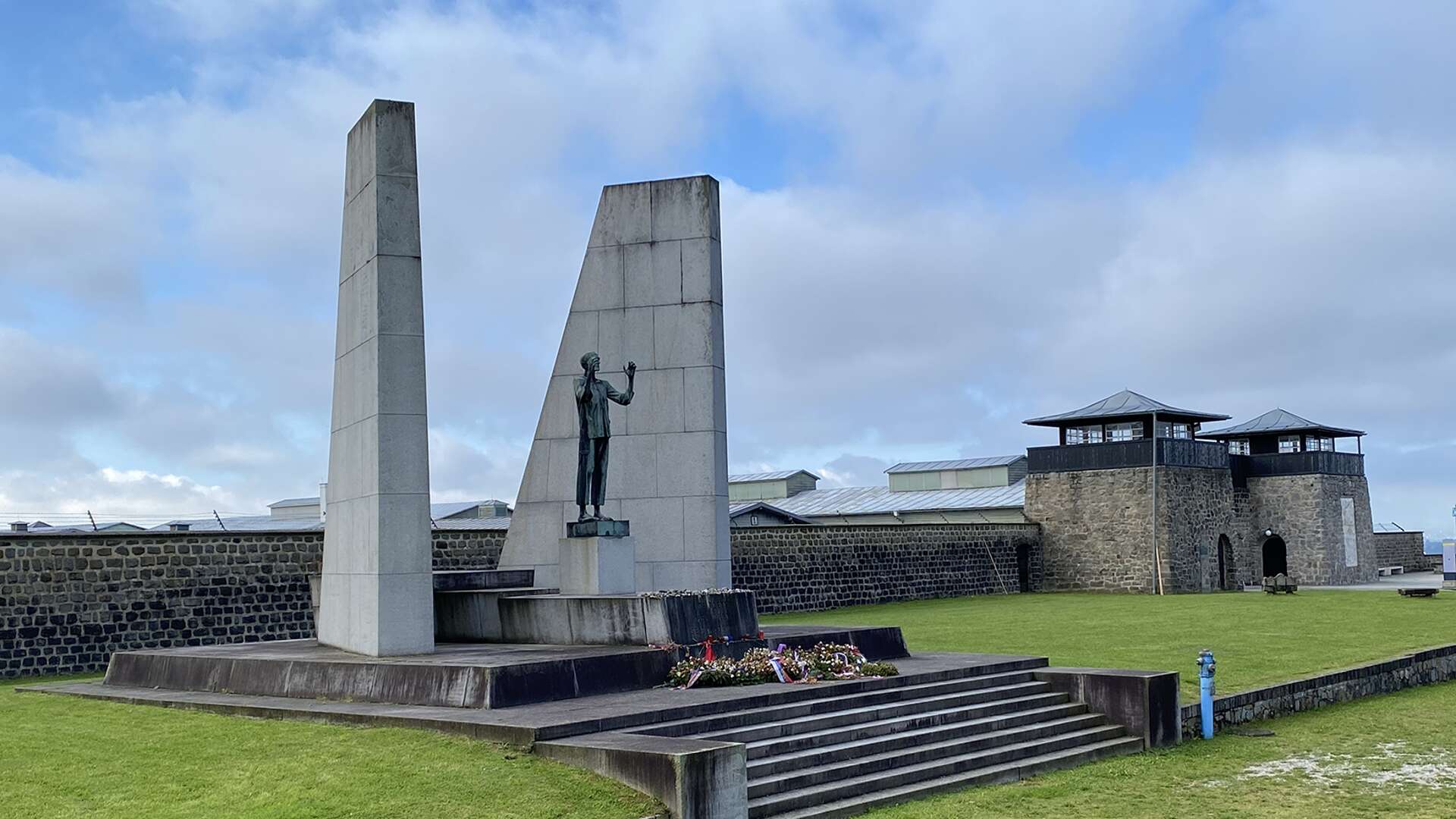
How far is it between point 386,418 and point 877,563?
62.8ft

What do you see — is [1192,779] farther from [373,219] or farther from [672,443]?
[373,219]

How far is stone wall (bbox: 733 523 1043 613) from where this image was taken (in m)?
26.1

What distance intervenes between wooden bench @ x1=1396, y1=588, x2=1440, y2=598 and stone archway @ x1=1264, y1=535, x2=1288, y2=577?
974 centimetres

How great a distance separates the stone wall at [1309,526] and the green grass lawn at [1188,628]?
6892mm

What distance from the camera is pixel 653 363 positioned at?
14961 mm

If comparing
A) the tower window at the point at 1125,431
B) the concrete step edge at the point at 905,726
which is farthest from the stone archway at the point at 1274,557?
the concrete step edge at the point at 905,726

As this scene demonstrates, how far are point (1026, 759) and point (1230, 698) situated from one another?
2914 millimetres

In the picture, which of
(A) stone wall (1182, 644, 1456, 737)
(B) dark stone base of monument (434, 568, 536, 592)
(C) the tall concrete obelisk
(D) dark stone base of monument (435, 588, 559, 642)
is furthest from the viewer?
(B) dark stone base of monument (434, 568, 536, 592)

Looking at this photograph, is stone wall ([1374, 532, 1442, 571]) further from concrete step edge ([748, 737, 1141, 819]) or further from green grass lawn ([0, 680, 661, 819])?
green grass lawn ([0, 680, 661, 819])

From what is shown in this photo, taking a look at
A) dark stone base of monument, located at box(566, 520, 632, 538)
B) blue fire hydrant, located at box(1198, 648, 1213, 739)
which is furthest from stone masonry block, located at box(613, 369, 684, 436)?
blue fire hydrant, located at box(1198, 648, 1213, 739)

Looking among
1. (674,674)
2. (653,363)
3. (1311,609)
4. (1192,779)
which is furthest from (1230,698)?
(1311,609)

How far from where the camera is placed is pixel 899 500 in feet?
141

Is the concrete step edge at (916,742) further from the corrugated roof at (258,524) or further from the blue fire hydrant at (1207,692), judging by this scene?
the corrugated roof at (258,524)

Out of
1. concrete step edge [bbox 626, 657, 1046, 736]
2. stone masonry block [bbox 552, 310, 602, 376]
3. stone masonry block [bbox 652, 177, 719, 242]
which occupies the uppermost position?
stone masonry block [bbox 652, 177, 719, 242]
